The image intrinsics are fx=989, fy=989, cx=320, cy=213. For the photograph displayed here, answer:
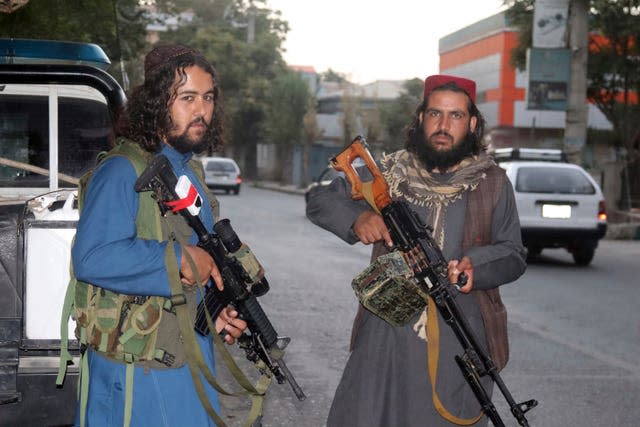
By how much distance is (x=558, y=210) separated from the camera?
14.8m

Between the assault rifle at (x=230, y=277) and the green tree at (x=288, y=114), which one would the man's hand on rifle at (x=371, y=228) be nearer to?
the assault rifle at (x=230, y=277)

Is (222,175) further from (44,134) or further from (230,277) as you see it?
(230,277)

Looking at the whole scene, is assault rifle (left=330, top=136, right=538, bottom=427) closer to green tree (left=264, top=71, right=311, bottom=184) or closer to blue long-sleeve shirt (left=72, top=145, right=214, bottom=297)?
blue long-sleeve shirt (left=72, top=145, right=214, bottom=297)

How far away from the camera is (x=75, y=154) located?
5.38 m

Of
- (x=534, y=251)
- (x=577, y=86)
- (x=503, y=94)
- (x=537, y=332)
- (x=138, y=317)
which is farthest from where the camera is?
(x=503, y=94)

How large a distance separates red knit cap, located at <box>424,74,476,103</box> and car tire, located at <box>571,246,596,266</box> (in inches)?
449

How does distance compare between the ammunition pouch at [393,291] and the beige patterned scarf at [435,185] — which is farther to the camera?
the beige patterned scarf at [435,185]

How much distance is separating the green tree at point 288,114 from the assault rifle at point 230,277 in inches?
1997

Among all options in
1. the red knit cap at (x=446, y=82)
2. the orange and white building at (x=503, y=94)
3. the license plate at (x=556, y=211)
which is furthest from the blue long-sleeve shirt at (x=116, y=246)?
the orange and white building at (x=503, y=94)

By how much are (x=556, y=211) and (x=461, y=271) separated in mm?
11539

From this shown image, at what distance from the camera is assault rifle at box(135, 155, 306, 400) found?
2832mm

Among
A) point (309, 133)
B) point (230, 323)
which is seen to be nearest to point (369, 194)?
point (230, 323)

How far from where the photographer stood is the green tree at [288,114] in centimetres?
5444

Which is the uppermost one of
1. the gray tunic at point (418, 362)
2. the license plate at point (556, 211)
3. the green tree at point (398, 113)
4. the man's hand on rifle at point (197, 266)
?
the green tree at point (398, 113)
